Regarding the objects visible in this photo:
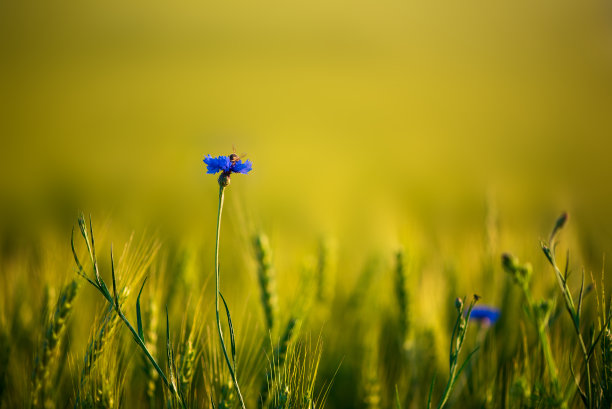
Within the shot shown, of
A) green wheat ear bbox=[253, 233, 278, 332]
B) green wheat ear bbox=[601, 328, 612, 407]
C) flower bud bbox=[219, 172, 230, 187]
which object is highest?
flower bud bbox=[219, 172, 230, 187]

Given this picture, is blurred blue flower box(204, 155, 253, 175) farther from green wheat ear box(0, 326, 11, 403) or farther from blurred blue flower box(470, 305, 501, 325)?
green wheat ear box(0, 326, 11, 403)

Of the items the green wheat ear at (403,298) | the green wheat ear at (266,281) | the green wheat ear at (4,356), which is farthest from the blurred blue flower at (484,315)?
the green wheat ear at (4,356)

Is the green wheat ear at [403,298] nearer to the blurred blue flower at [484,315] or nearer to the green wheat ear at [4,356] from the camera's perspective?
the blurred blue flower at [484,315]

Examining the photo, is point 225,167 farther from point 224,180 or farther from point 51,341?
point 51,341

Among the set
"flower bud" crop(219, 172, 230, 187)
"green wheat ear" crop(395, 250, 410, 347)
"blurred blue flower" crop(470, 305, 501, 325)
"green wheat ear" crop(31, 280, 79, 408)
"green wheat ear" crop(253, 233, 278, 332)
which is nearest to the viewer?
"flower bud" crop(219, 172, 230, 187)

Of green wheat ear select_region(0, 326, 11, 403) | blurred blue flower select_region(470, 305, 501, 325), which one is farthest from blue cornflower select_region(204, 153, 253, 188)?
green wheat ear select_region(0, 326, 11, 403)

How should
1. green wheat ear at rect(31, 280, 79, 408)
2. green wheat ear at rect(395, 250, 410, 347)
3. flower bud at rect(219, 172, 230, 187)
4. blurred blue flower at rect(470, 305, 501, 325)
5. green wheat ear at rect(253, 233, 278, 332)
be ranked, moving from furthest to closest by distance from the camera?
1. green wheat ear at rect(395, 250, 410, 347)
2. green wheat ear at rect(253, 233, 278, 332)
3. blurred blue flower at rect(470, 305, 501, 325)
4. green wheat ear at rect(31, 280, 79, 408)
5. flower bud at rect(219, 172, 230, 187)

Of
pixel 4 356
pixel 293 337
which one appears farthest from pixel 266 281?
pixel 4 356

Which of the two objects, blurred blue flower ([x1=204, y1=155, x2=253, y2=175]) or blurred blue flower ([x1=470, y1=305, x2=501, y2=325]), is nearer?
blurred blue flower ([x1=204, y1=155, x2=253, y2=175])
